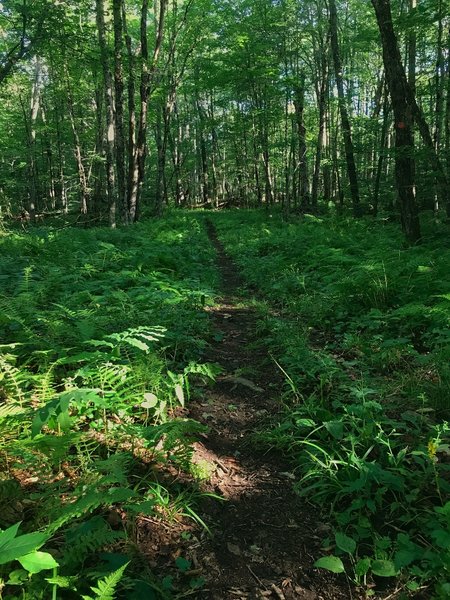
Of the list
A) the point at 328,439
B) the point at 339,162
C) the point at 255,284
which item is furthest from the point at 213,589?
the point at 339,162

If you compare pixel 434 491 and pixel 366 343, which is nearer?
pixel 434 491

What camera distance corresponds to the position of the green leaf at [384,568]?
2086mm

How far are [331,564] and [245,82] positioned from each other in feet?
79.9

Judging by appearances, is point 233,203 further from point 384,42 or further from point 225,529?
point 225,529

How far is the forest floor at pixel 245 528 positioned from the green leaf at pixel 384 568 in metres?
0.17

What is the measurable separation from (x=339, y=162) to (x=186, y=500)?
1797cm

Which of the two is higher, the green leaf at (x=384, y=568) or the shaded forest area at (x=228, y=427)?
the shaded forest area at (x=228, y=427)

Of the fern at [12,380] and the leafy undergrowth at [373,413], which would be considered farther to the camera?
the fern at [12,380]

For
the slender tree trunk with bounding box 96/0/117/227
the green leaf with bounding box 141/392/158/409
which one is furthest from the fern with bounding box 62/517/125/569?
the slender tree trunk with bounding box 96/0/117/227

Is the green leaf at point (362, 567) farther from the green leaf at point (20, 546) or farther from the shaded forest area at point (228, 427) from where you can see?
the green leaf at point (20, 546)

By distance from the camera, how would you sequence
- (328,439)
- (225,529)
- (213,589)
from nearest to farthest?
1. (213,589)
2. (225,529)
3. (328,439)

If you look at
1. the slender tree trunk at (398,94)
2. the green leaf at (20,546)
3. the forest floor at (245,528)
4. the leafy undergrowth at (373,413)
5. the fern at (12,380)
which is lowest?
the forest floor at (245,528)

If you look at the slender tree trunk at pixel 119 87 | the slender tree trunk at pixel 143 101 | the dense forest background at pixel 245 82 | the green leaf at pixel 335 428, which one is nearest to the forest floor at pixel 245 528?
the green leaf at pixel 335 428

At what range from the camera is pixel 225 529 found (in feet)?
8.20
